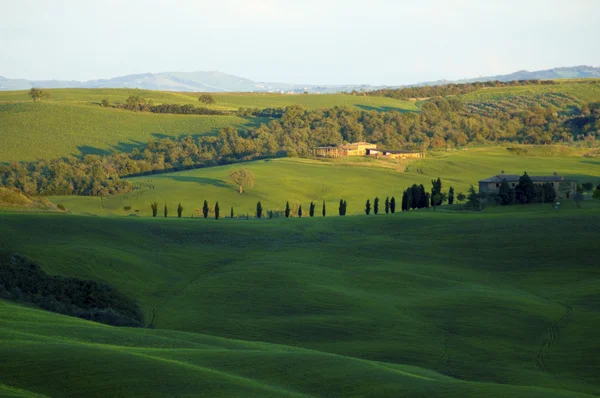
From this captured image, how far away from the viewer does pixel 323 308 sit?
4931cm

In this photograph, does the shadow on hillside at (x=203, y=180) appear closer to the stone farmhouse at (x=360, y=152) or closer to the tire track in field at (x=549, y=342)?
the stone farmhouse at (x=360, y=152)

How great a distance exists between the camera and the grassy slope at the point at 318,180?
A: 107 meters

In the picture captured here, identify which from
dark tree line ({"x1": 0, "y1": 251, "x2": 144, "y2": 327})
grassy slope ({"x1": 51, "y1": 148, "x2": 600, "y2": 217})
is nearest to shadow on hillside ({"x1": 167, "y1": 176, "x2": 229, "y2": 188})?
grassy slope ({"x1": 51, "y1": 148, "x2": 600, "y2": 217})

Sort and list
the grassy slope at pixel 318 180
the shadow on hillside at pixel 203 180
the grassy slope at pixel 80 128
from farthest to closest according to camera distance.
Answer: the grassy slope at pixel 80 128, the shadow on hillside at pixel 203 180, the grassy slope at pixel 318 180

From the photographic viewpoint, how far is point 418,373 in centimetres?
3519

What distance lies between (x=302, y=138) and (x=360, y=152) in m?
20.0

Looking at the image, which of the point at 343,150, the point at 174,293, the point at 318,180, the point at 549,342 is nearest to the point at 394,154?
the point at 343,150

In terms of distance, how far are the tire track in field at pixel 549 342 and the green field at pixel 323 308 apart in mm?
133

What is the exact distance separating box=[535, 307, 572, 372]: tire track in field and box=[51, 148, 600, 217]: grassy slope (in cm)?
5719

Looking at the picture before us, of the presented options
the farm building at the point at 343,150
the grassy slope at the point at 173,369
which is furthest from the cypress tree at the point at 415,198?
the farm building at the point at 343,150

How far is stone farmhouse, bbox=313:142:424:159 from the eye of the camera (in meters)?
153

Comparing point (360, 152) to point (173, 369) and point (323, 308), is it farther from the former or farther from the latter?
point (173, 369)

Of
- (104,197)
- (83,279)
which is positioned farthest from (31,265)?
(104,197)

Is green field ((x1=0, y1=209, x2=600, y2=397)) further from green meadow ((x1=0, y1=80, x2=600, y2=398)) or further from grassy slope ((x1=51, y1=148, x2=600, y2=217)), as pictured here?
grassy slope ((x1=51, y1=148, x2=600, y2=217))
